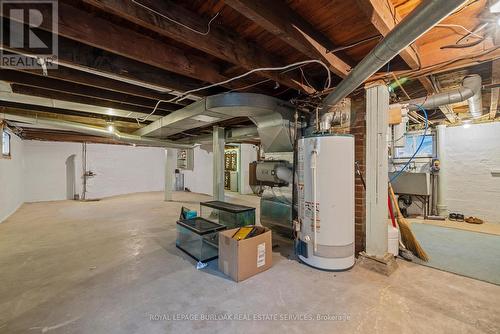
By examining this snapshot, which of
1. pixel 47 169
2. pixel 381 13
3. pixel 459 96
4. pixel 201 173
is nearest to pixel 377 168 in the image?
pixel 459 96

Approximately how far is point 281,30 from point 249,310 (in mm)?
2081

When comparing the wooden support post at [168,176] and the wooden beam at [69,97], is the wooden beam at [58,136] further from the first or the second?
the wooden beam at [69,97]

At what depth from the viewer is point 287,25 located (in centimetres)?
151

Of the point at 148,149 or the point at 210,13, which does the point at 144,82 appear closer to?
the point at 210,13

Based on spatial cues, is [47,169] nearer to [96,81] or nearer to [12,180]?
[12,180]

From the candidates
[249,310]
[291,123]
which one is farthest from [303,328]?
[291,123]

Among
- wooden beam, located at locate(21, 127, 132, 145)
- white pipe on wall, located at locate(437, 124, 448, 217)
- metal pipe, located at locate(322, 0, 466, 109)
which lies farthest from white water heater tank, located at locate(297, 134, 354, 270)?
wooden beam, located at locate(21, 127, 132, 145)

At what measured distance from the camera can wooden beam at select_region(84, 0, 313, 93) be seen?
1.33m

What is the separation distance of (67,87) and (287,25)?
2843 millimetres

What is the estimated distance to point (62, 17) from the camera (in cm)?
146

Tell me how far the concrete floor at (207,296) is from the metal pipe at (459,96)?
1.95m

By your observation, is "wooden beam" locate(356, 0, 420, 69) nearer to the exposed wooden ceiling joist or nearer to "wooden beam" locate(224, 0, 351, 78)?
"wooden beam" locate(224, 0, 351, 78)

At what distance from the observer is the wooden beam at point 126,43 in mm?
1498

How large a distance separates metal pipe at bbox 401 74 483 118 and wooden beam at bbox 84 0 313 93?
2.00 meters
